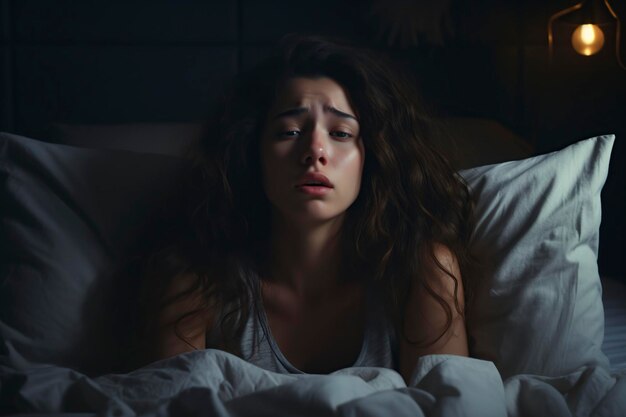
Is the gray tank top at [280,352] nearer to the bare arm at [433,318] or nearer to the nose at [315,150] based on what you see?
the bare arm at [433,318]

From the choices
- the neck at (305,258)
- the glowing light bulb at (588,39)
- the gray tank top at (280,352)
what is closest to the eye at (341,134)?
the neck at (305,258)

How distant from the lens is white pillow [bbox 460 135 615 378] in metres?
1.18

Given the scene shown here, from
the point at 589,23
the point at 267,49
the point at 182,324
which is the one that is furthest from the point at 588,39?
the point at 182,324

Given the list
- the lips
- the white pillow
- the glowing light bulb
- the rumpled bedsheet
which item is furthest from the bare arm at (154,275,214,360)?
the glowing light bulb

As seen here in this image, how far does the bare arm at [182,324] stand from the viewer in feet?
3.97

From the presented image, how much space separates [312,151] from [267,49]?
2.41 ft

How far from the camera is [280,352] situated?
1267mm

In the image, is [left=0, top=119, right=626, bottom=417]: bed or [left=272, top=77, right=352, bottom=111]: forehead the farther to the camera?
[left=272, top=77, right=352, bottom=111]: forehead

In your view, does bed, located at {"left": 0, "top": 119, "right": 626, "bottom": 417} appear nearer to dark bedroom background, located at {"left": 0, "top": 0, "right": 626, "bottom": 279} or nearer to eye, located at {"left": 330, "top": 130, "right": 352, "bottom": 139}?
eye, located at {"left": 330, "top": 130, "right": 352, "bottom": 139}

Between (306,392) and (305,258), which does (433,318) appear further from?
(306,392)

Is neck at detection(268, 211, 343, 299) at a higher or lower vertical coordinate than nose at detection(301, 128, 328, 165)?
lower

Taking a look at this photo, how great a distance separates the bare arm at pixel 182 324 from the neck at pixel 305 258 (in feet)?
0.56

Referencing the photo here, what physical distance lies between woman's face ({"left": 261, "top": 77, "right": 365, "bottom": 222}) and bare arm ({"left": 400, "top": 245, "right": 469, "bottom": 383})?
7.6 inches

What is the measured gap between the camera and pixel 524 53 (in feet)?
6.32
